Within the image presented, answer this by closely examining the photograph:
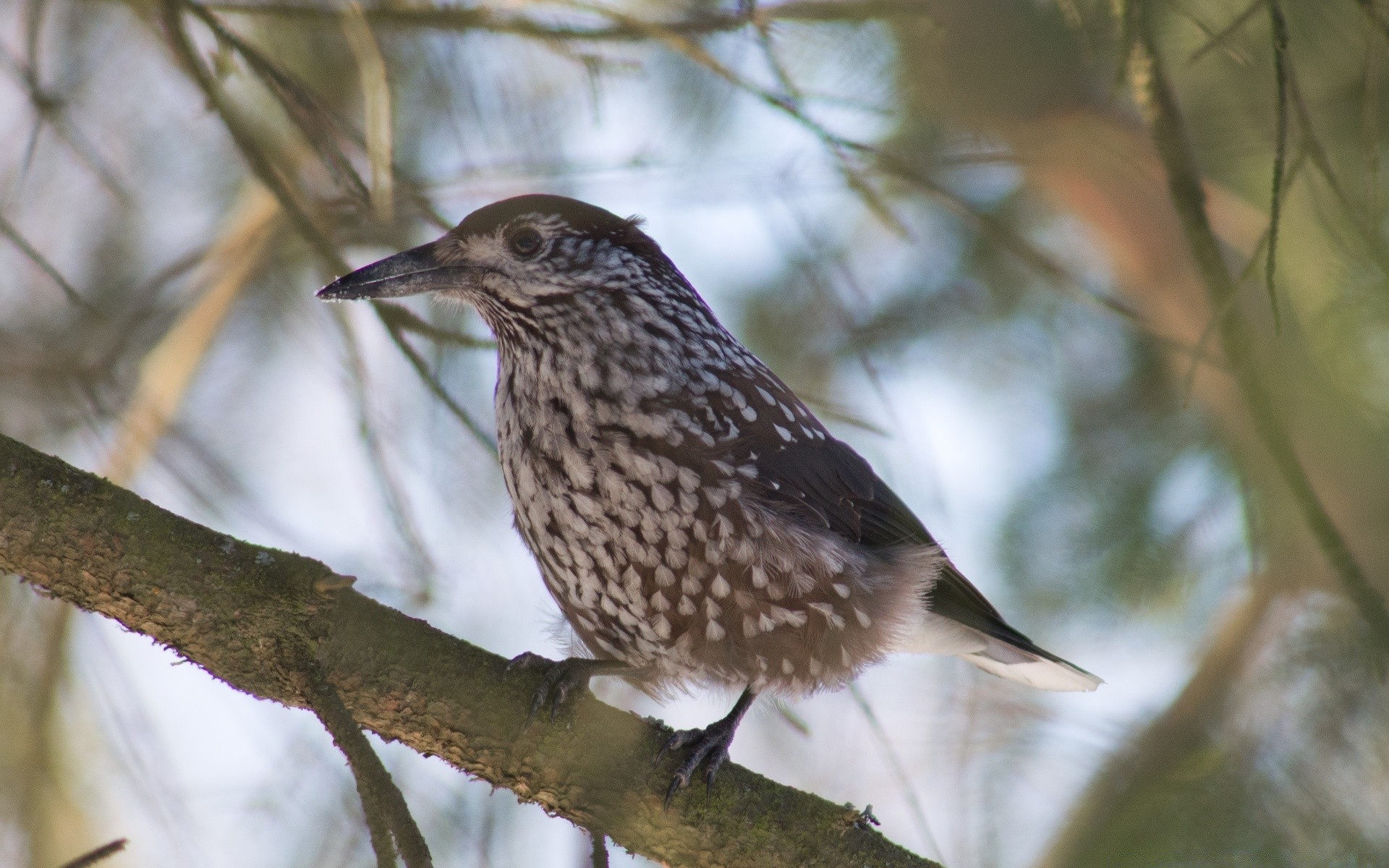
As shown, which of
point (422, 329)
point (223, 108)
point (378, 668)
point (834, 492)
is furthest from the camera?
point (834, 492)

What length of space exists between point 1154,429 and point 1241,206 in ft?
3.39

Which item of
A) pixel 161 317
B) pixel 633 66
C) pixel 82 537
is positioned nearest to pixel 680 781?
pixel 82 537

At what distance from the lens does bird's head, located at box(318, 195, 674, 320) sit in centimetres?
343

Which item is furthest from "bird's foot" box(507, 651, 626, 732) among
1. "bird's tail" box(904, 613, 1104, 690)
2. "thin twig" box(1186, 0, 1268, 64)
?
"thin twig" box(1186, 0, 1268, 64)

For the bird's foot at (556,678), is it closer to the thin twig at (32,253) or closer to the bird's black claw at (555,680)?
the bird's black claw at (555,680)

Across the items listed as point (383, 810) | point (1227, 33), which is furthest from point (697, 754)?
point (1227, 33)

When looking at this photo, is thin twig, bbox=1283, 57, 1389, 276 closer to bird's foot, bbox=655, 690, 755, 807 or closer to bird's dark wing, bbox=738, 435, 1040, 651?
bird's dark wing, bbox=738, 435, 1040, 651

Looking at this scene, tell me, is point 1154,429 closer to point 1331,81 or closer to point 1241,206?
point 1241,206

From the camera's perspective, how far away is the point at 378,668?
2.50 metres

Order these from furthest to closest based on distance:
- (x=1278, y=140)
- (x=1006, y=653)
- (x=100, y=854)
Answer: (x=1006, y=653)
(x=1278, y=140)
(x=100, y=854)

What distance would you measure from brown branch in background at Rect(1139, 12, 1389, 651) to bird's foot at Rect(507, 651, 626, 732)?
1.70m

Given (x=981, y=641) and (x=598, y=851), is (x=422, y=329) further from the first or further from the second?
(x=981, y=641)

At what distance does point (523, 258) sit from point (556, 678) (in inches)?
52.8

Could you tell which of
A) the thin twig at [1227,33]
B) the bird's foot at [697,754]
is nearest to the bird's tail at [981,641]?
the bird's foot at [697,754]
